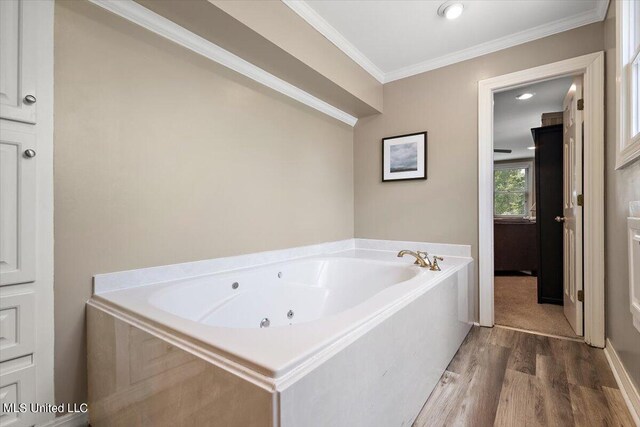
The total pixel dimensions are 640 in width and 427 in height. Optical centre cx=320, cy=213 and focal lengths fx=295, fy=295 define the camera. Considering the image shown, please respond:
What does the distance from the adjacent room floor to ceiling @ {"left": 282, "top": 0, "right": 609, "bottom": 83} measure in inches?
90.2

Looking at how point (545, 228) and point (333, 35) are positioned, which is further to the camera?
point (545, 228)

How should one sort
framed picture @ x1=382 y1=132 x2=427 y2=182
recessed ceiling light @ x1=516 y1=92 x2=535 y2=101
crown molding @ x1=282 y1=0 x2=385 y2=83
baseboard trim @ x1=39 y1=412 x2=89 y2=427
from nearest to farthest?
baseboard trim @ x1=39 y1=412 x2=89 y2=427 < crown molding @ x1=282 y1=0 x2=385 y2=83 < framed picture @ x1=382 y1=132 x2=427 y2=182 < recessed ceiling light @ x1=516 y1=92 x2=535 y2=101

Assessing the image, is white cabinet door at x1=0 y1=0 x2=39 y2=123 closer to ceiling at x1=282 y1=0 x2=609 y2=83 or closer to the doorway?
ceiling at x1=282 y1=0 x2=609 y2=83

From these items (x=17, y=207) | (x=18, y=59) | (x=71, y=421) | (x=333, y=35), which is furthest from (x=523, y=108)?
(x=71, y=421)

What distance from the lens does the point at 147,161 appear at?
1.56m

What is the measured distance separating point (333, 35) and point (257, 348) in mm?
2291

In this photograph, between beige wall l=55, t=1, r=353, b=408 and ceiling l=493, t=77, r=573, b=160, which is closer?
beige wall l=55, t=1, r=353, b=408

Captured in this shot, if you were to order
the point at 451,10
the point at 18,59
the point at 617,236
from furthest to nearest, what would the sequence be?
the point at 451,10
the point at 617,236
the point at 18,59

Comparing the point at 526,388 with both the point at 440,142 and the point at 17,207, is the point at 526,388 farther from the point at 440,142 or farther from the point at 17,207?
the point at 17,207

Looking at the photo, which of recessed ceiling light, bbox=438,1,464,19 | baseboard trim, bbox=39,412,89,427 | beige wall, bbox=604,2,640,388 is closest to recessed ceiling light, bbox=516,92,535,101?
beige wall, bbox=604,2,640,388

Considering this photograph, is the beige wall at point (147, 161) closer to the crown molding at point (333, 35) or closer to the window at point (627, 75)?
the crown molding at point (333, 35)

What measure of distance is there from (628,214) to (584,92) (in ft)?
3.71

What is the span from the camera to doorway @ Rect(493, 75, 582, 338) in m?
2.34

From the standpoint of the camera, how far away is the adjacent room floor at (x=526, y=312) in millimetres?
2392
